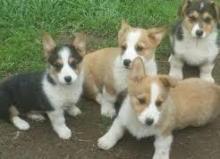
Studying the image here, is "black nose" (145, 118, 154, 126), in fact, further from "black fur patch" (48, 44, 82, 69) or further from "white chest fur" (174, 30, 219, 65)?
"white chest fur" (174, 30, 219, 65)

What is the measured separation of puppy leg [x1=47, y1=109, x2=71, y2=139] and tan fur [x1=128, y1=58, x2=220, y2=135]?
898 mm

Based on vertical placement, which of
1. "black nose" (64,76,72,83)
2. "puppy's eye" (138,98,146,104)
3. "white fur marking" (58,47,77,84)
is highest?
"white fur marking" (58,47,77,84)

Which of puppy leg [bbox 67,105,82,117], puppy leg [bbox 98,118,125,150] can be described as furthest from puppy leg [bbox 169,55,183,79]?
puppy leg [bbox 98,118,125,150]

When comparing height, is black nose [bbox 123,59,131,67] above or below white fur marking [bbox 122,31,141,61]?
below

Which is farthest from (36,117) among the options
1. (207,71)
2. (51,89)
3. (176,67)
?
(207,71)

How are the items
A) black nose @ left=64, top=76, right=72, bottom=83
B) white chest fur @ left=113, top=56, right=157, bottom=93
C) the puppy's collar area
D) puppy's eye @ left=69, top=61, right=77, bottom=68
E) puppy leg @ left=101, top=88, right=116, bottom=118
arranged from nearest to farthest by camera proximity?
black nose @ left=64, top=76, right=72, bottom=83, puppy's eye @ left=69, top=61, right=77, bottom=68, the puppy's collar area, white chest fur @ left=113, top=56, right=157, bottom=93, puppy leg @ left=101, top=88, right=116, bottom=118

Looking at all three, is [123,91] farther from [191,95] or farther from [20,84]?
[20,84]

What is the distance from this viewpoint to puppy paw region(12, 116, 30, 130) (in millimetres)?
6348

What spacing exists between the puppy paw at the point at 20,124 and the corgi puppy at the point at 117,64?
927 mm

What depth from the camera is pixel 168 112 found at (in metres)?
5.82

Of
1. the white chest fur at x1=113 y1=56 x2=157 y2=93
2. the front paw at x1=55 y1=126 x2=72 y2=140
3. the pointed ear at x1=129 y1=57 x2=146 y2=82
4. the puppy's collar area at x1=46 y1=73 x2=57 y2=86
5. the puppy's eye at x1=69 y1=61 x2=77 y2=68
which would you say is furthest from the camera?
the white chest fur at x1=113 y1=56 x2=157 y2=93

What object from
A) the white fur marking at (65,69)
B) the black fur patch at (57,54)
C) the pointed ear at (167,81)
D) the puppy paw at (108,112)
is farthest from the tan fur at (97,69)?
the pointed ear at (167,81)

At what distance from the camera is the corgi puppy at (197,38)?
7016 millimetres

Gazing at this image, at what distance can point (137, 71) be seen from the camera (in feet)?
18.5
